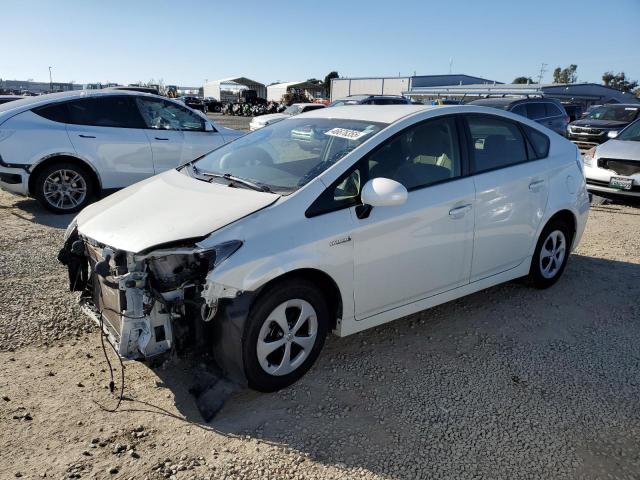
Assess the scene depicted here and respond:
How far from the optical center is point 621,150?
850 cm

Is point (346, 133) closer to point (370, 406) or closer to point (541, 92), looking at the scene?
point (370, 406)

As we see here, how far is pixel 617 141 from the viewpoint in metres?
8.98

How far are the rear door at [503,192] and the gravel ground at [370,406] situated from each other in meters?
0.54

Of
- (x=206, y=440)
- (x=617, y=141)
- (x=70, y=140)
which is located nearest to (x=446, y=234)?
(x=206, y=440)

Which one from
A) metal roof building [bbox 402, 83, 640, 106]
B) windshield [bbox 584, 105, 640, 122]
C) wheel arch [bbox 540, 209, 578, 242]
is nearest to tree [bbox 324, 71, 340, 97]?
metal roof building [bbox 402, 83, 640, 106]

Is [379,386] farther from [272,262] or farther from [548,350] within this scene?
[548,350]

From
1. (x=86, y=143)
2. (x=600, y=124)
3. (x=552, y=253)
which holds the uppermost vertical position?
(x=600, y=124)

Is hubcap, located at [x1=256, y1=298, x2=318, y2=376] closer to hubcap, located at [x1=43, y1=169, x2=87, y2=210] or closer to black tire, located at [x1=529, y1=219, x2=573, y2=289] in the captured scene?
black tire, located at [x1=529, y1=219, x2=573, y2=289]

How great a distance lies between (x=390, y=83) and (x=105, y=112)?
1857 inches

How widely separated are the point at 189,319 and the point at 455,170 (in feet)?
A: 7.29

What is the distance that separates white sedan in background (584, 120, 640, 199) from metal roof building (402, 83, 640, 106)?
20572mm

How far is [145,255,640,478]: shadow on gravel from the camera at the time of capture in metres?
2.73

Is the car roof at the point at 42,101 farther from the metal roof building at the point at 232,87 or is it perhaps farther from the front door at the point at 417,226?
the metal roof building at the point at 232,87

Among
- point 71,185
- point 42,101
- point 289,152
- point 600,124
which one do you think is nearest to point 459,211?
point 289,152
